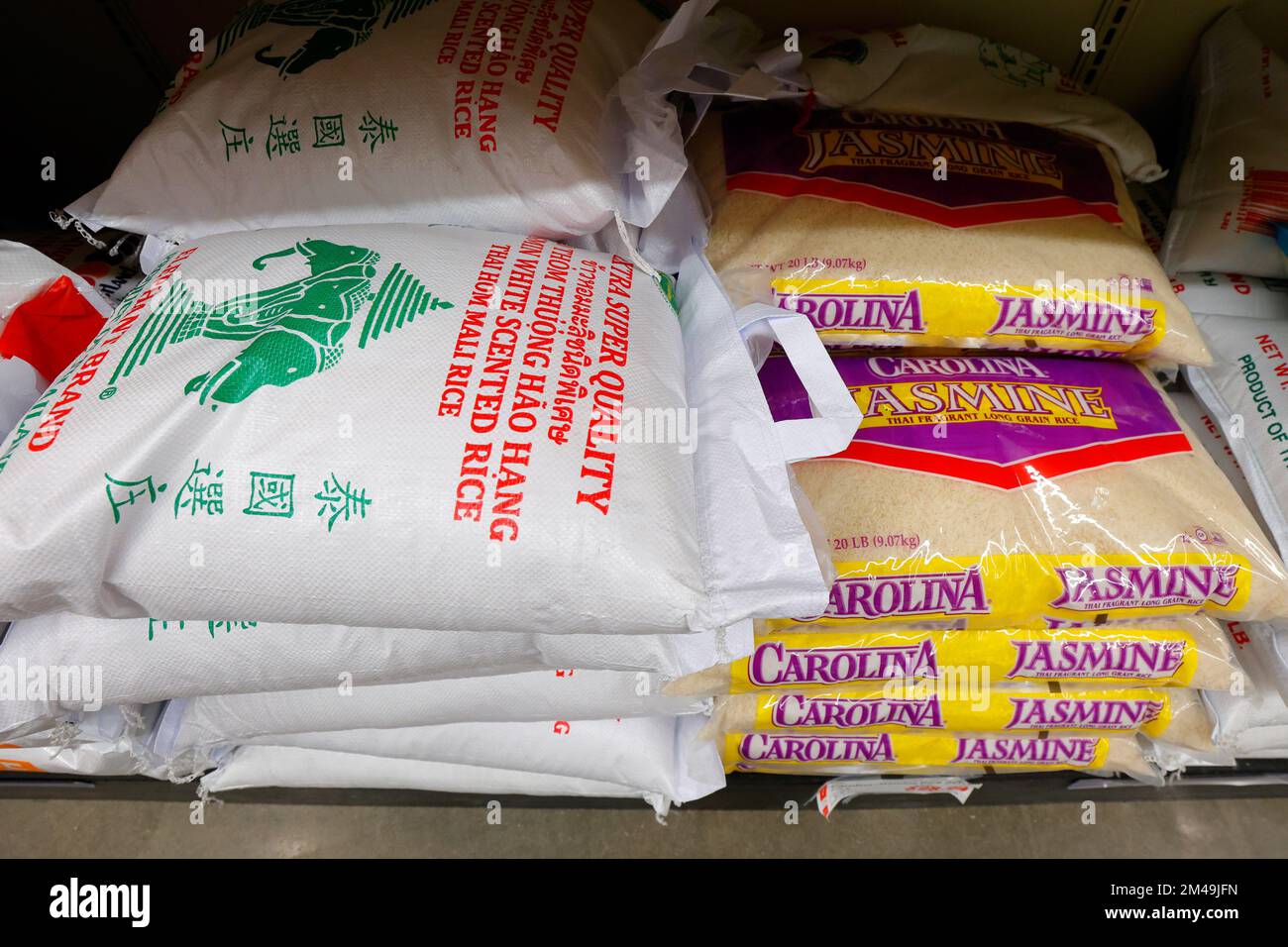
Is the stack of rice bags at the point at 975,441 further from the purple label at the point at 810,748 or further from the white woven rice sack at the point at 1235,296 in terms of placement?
the white woven rice sack at the point at 1235,296

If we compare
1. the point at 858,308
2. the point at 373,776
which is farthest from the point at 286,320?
the point at 373,776

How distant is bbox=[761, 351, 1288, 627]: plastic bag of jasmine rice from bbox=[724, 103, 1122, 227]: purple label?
231 mm

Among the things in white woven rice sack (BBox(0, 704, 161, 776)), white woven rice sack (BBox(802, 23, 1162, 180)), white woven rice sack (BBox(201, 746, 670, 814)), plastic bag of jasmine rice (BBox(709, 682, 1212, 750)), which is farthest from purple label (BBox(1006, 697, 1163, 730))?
white woven rice sack (BBox(0, 704, 161, 776))

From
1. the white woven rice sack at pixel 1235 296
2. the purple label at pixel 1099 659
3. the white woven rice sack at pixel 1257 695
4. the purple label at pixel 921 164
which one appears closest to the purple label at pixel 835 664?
the purple label at pixel 1099 659

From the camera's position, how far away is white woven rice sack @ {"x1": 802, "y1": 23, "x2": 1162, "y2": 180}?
986 mm

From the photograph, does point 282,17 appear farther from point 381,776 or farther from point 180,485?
point 381,776

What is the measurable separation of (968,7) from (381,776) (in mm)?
1398

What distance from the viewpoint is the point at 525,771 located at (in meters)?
1.07

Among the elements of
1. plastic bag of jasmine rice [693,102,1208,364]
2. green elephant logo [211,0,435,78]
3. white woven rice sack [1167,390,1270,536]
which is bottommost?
white woven rice sack [1167,390,1270,536]

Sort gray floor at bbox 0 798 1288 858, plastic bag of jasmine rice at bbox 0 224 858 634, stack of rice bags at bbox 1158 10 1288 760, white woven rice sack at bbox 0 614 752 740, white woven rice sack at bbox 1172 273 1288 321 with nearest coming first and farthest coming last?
1. plastic bag of jasmine rice at bbox 0 224 858 634
2. white woven rice sack at bbox 0 614 752 740
3. stack of rice bags at bbox 1158 10 1288 760
4. white woven rice sack at bbox 1172 273 1288 321
5. gray floor at bbox 0 798 1288 858

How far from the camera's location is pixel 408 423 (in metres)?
0.63

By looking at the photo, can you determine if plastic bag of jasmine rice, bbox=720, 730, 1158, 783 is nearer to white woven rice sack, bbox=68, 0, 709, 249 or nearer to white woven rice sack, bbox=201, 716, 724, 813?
white woven rice sack, bbox=201, 716, 724, 813

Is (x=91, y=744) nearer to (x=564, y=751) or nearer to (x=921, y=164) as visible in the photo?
(x=564, y=751)

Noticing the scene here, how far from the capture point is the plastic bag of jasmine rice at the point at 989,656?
892 mm
